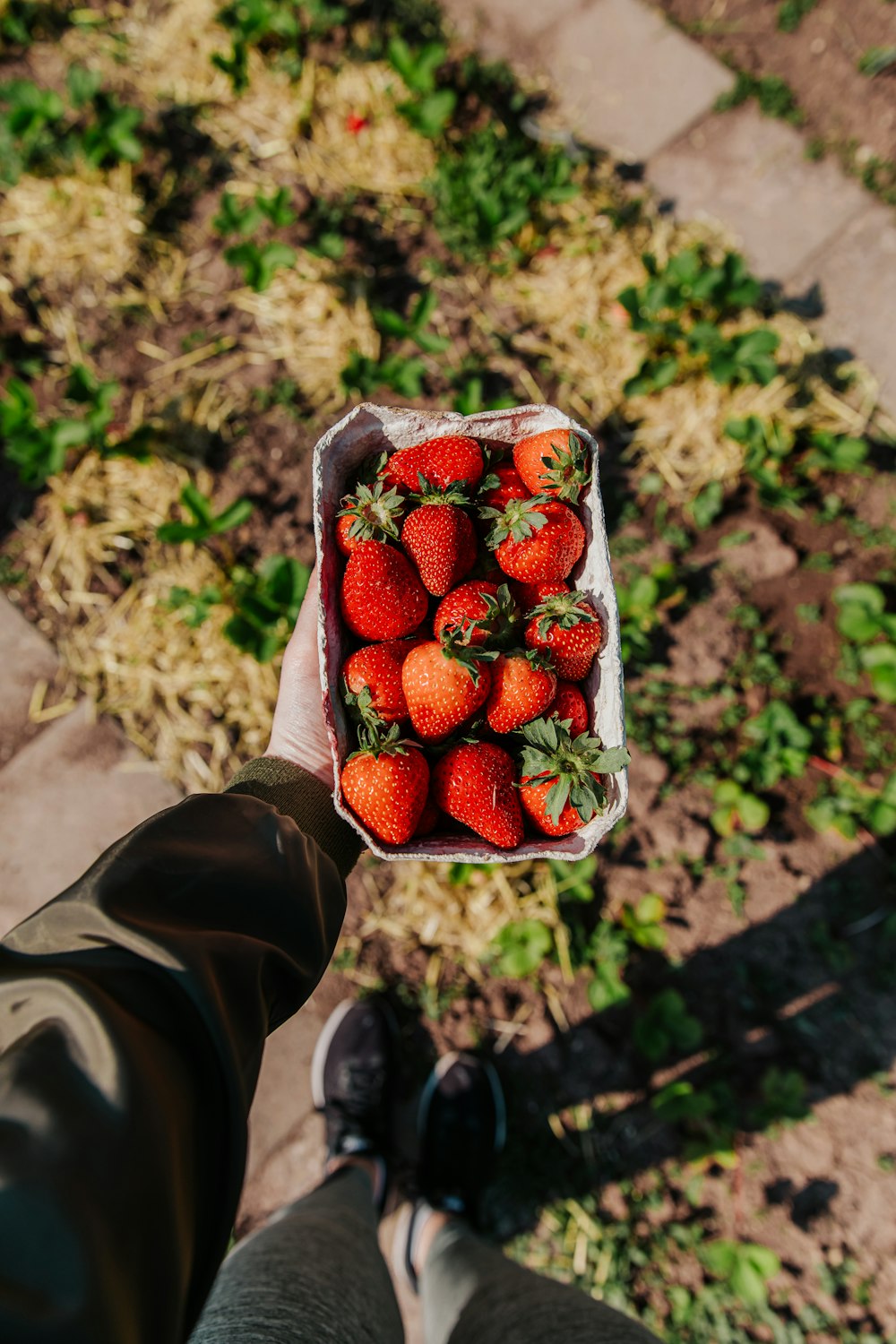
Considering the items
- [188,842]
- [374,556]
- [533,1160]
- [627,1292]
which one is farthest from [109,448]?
[627,1292]

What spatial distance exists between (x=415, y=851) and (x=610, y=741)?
36cm

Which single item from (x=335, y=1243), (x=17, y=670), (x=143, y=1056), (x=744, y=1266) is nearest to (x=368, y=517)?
(x=143, y=1056)

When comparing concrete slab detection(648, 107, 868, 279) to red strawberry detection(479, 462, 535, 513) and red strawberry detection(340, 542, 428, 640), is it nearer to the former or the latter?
red strawberry detection(479, 462, 535, 513)

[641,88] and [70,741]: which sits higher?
[641,88]

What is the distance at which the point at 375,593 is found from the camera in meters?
1.29

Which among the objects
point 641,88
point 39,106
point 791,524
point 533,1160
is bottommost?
point 533,1160

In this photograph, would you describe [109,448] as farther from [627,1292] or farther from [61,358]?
[627,1292]

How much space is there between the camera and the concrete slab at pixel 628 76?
2939mm

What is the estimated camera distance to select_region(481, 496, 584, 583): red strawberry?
1290mm

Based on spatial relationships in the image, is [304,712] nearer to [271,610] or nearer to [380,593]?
[380,593]

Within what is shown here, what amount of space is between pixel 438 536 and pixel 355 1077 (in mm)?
1711

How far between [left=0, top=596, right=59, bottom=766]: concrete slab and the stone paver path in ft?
8.73

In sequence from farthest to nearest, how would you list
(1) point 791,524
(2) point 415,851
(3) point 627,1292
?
(1) point 791,524 → (3) point 627,1292 → (2) point 415,851

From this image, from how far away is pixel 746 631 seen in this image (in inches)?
101
